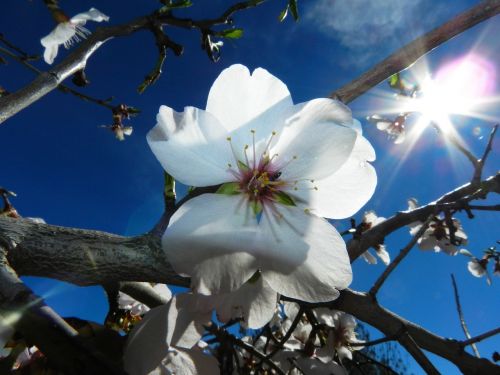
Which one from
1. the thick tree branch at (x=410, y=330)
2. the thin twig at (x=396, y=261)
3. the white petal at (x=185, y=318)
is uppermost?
the thin twig at (x=396, y=261)

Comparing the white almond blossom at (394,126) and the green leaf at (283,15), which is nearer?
the green leaf at (283,15)

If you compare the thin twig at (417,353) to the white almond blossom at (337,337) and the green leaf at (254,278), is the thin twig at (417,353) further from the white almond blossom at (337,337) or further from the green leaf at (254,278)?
the white almond blossom at (337,337)

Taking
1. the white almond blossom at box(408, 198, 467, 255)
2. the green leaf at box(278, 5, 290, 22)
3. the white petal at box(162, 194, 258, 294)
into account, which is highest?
the white almond blossom at box(408, 198, 467, 255)

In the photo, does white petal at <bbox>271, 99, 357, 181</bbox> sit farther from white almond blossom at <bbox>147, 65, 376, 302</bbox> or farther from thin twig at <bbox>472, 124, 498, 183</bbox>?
thin twig at <bbox>472, 124, 498, 183</bbox>

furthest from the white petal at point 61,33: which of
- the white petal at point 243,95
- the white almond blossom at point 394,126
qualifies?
the white almond blossom at point 394,126

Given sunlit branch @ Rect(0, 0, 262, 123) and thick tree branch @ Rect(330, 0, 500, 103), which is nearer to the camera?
thick tree branch @ Rect(330, 0, 500, 103)

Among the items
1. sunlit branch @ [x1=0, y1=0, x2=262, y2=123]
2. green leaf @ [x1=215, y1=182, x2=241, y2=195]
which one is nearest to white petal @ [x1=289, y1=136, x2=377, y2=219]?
green leaf @ [x1=215, y1=182, x2=241, y2=195]
